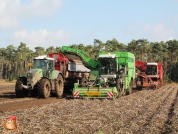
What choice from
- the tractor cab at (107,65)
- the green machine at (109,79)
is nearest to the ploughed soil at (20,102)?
the green machine at (109,79)

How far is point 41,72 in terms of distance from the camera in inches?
675

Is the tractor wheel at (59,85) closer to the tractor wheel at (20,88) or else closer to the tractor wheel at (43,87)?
the tractor wheel at (43,87)

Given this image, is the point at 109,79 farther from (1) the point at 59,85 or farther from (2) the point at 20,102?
(2) the point at 20,102

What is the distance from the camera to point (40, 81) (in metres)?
16.2

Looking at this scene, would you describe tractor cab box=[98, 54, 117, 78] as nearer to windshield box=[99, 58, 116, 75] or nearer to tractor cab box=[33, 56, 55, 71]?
windshield box=[99, 58, 116, 75]

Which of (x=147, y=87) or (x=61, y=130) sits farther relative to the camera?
(x=147, y=87)

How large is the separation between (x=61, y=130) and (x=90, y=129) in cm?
77

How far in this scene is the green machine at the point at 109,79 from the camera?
51.7 feet

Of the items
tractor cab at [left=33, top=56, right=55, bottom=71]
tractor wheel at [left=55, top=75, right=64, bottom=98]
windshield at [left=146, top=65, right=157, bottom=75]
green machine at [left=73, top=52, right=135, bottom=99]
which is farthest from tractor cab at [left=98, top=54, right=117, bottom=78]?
windshield at [left=146, top=65, right=157, bottom=75]

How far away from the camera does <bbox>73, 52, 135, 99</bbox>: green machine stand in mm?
15750

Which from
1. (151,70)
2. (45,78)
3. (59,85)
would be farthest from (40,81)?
(151,70)

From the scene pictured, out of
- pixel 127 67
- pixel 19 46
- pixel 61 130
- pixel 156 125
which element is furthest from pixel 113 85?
pixel 19 46

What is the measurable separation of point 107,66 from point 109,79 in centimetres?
114

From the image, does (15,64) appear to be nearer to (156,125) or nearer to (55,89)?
(55,89)
